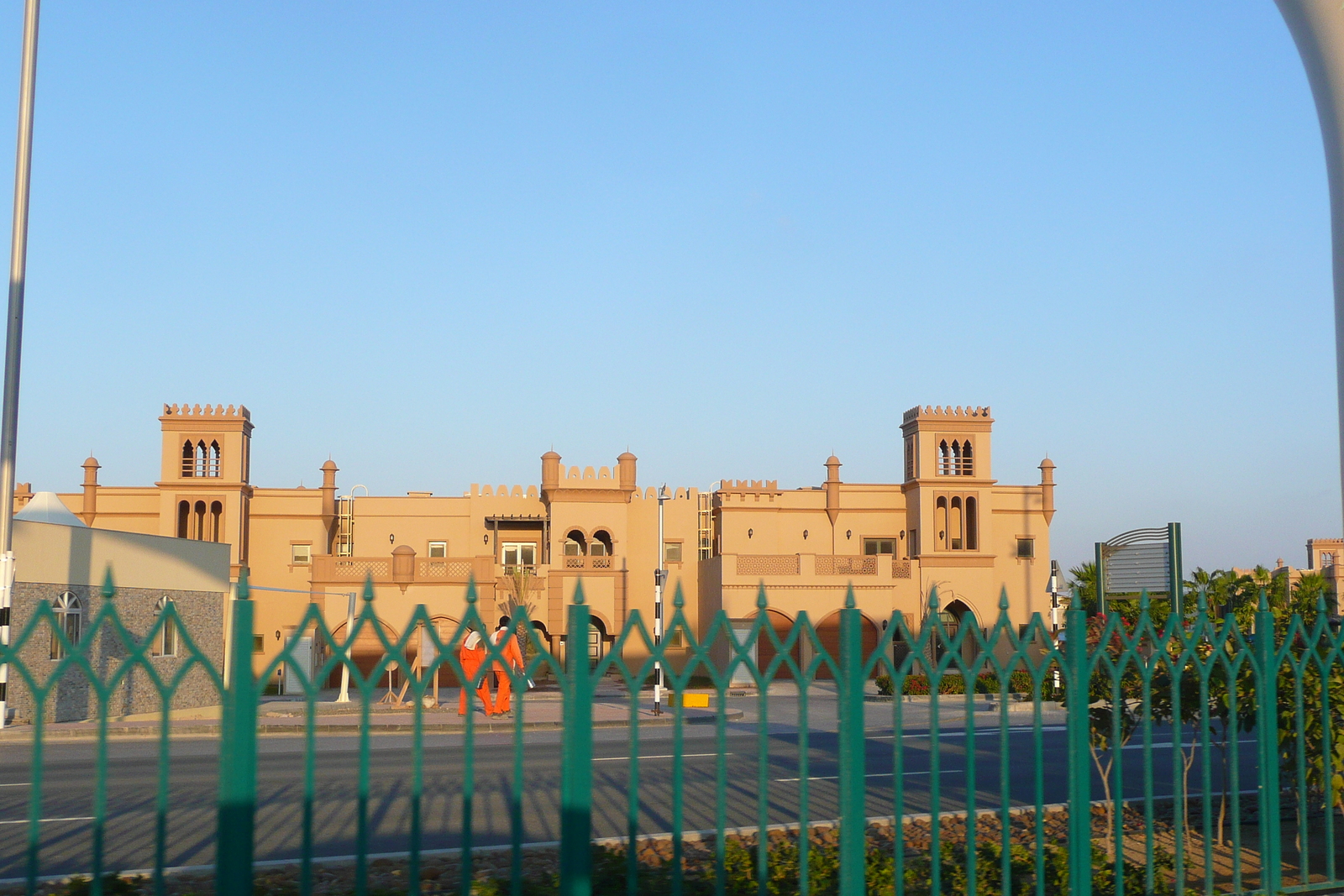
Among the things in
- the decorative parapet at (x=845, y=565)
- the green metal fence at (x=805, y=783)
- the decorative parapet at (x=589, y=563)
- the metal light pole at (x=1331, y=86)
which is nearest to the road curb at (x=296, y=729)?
the green metal fence at (x=805, y=783)

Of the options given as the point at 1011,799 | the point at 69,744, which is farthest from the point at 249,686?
the point at 69,744

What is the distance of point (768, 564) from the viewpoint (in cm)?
4234

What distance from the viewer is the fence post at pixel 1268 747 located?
6.12 metres

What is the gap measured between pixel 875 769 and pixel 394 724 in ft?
32.5

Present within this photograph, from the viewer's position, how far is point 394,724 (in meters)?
19.9

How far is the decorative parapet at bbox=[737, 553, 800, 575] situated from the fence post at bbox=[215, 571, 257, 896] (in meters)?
38.5

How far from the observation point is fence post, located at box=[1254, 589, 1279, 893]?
6.12 m

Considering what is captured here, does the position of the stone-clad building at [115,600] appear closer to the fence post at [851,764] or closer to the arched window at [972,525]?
the fence post at [851,764]

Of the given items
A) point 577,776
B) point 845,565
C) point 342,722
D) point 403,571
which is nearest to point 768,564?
point 845,565

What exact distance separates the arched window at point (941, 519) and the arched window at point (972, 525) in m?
0.91

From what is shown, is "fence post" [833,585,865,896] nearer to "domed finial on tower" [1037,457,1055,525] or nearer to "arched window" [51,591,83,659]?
"arched window" [51,591,83,659]

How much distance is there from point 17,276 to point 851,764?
16186mm

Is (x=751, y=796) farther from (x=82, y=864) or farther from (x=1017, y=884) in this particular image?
(x=82, y=864)

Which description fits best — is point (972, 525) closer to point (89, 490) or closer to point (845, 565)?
point (845, 565)
